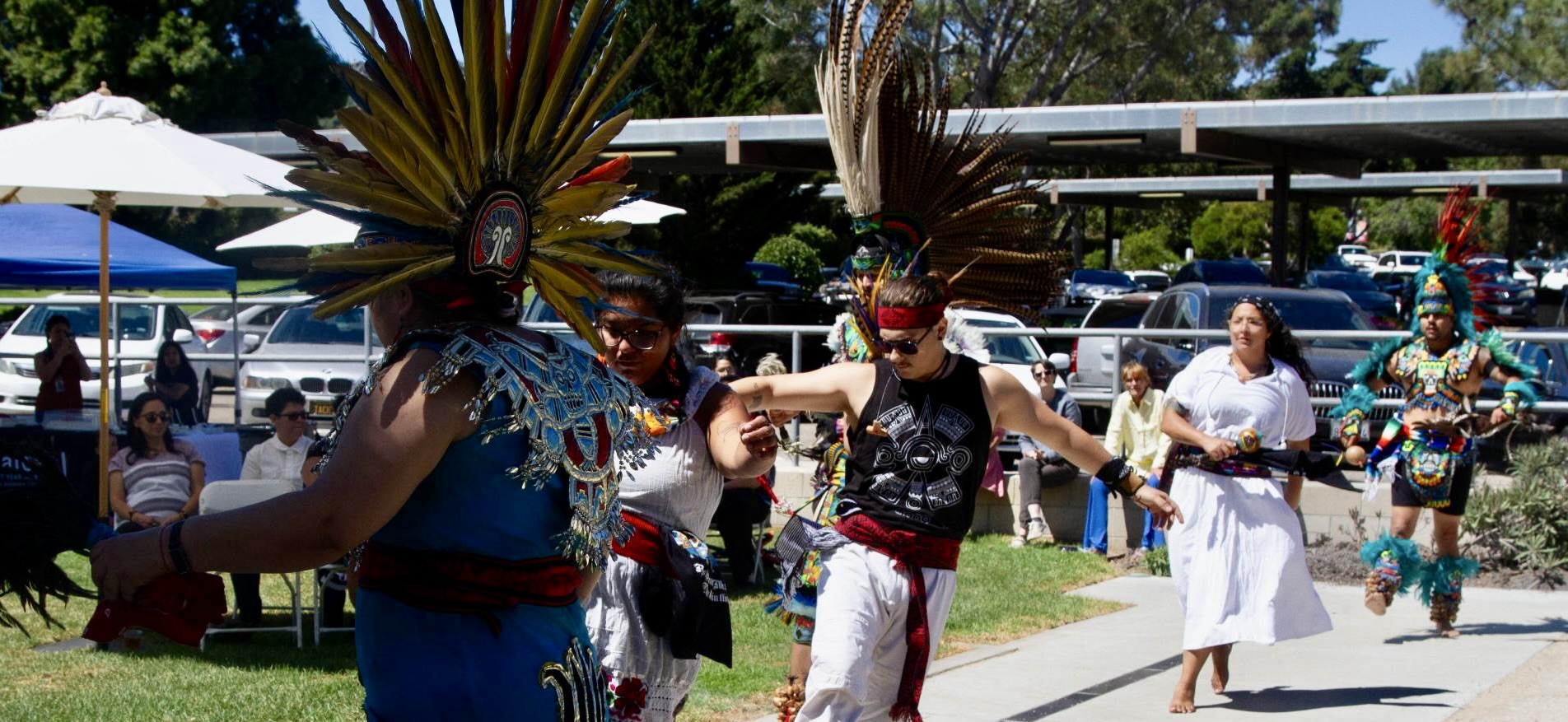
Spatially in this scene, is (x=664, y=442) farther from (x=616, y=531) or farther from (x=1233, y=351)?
(x=1233, y=351)

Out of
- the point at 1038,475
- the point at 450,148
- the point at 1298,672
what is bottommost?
the point at 1298,672

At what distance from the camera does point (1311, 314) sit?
14.5 meters

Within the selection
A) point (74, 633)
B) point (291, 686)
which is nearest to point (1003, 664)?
point (291, 686)

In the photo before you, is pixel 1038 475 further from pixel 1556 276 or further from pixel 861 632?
pixel 1556 276

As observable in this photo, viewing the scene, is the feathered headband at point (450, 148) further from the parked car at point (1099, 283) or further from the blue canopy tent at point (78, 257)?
the parked car at point (1099, 283)

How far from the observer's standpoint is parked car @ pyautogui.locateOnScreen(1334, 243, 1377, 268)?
56500 mm

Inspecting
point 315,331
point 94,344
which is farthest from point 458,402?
point 94,344

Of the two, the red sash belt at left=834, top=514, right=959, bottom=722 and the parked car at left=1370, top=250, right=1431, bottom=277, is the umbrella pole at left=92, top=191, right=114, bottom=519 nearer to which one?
the red sash belt at left=834, top=514, right=959, bottom=722

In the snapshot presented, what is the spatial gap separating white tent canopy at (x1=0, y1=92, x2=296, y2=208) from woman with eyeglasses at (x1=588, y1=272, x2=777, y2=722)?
12.9 feet

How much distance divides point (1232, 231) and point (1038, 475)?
40300 mm

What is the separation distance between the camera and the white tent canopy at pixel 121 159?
310 inches

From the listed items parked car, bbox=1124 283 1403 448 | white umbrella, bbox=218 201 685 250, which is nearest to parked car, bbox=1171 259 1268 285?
parked car, bbox=1124 283 1403 448

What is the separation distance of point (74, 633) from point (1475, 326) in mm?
7691

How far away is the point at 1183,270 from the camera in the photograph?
35.2m
